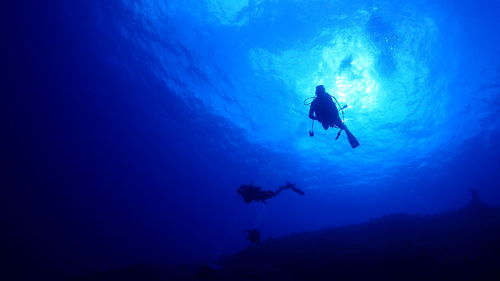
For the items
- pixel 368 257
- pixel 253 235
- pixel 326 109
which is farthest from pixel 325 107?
pixel 368 257

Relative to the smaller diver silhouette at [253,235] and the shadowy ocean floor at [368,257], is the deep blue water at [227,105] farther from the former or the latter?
the smaller diver silhouette at [253,235]

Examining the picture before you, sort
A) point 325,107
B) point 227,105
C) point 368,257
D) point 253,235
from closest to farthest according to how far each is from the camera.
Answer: point 325,107, point 368,257, point 253,235, point 227,105

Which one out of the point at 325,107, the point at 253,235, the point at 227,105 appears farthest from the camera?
the point at 227,105

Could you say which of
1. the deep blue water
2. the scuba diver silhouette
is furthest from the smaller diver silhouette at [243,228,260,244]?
the deep blue water

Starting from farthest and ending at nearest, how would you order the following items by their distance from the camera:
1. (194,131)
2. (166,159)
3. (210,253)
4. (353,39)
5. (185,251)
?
(210,253) < (185,251) < (166,159) < (194,131) < (353,39)

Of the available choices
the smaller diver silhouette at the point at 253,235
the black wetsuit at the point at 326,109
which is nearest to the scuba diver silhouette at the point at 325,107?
the black wetsuit at the point at 326,109

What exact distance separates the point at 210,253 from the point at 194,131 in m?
62.1

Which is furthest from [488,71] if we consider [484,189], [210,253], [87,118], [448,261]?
[210,253]

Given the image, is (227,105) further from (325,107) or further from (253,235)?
(325,107)

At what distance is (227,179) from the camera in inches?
1736

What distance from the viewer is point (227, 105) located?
80.2ft

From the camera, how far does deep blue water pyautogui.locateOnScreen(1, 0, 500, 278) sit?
55.8 ft

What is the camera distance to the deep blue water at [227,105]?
669 inches

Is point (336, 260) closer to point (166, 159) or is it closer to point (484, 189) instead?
point (166, 159)
